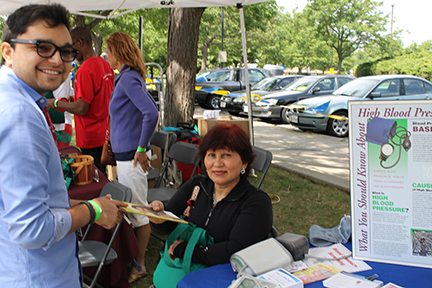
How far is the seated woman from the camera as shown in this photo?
6.96 ft

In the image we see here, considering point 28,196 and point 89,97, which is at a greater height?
point 89,97

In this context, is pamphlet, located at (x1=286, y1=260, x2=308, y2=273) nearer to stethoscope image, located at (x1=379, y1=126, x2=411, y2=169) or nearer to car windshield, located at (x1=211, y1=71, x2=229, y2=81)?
stethoscope image, located at (x1=379, y1=126, x2=411, y2=169)

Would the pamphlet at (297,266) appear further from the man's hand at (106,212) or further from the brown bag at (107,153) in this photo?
the brown bag at (107,153)

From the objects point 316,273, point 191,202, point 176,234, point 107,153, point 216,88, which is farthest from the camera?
point 216,88

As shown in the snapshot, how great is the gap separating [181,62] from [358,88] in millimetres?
6055

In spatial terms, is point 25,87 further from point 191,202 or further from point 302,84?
point 302,84

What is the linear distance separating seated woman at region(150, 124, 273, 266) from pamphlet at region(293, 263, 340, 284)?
39cm

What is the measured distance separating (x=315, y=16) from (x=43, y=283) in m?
38.3

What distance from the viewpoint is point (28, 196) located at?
1.22 m

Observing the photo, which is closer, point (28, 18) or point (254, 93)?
point (28, 18)

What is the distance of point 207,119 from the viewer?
20.1 feet

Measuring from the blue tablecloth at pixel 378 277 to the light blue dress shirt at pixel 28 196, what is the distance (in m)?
0.60

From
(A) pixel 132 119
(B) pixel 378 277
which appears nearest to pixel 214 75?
(A) pixel 132 119

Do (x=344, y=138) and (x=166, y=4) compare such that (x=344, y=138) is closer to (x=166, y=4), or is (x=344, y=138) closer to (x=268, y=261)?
(x=166, y=4)
